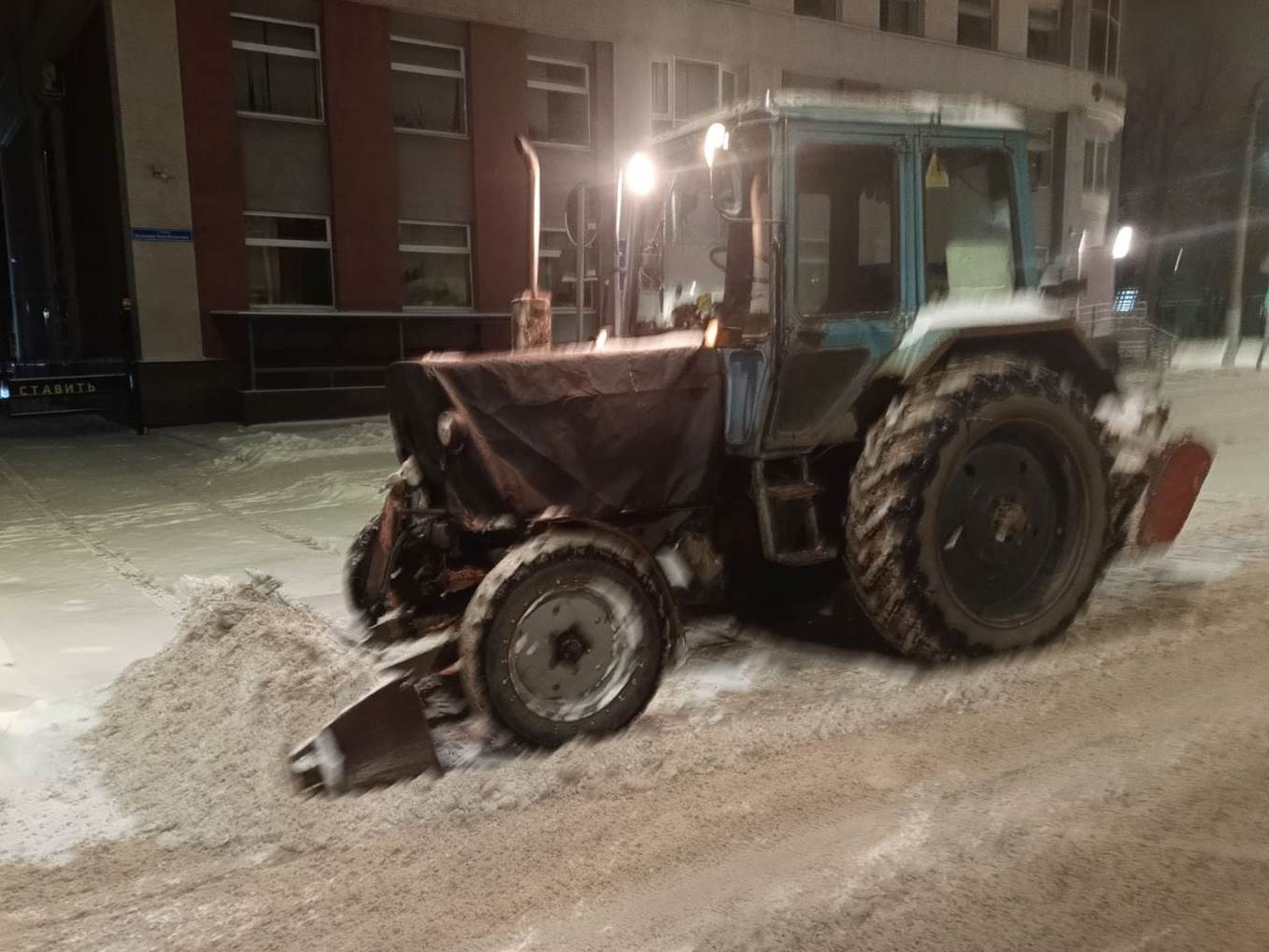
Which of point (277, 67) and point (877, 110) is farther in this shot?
point (277, 67)

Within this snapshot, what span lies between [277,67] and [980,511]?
15819mm

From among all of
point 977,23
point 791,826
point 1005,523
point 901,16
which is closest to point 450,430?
point 791,826

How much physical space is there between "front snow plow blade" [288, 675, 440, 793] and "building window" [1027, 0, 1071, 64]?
96.4ft

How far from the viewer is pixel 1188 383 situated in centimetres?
2106

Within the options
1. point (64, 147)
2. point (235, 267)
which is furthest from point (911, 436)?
point (64, 147)

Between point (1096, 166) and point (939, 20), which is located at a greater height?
point (939, 20)

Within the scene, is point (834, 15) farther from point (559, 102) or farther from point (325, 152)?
point (325, 152)

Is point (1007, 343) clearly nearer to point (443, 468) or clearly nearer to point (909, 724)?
point (909, 724)

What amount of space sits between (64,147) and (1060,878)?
2300cm

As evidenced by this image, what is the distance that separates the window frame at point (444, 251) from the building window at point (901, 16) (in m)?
12.3

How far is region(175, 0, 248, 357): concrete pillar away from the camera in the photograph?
1580cm

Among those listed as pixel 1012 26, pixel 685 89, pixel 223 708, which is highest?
pixel 1012 26

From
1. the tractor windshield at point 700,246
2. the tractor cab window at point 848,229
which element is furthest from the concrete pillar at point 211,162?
the tractor cab window at point 848,229

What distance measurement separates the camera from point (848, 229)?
462cm
